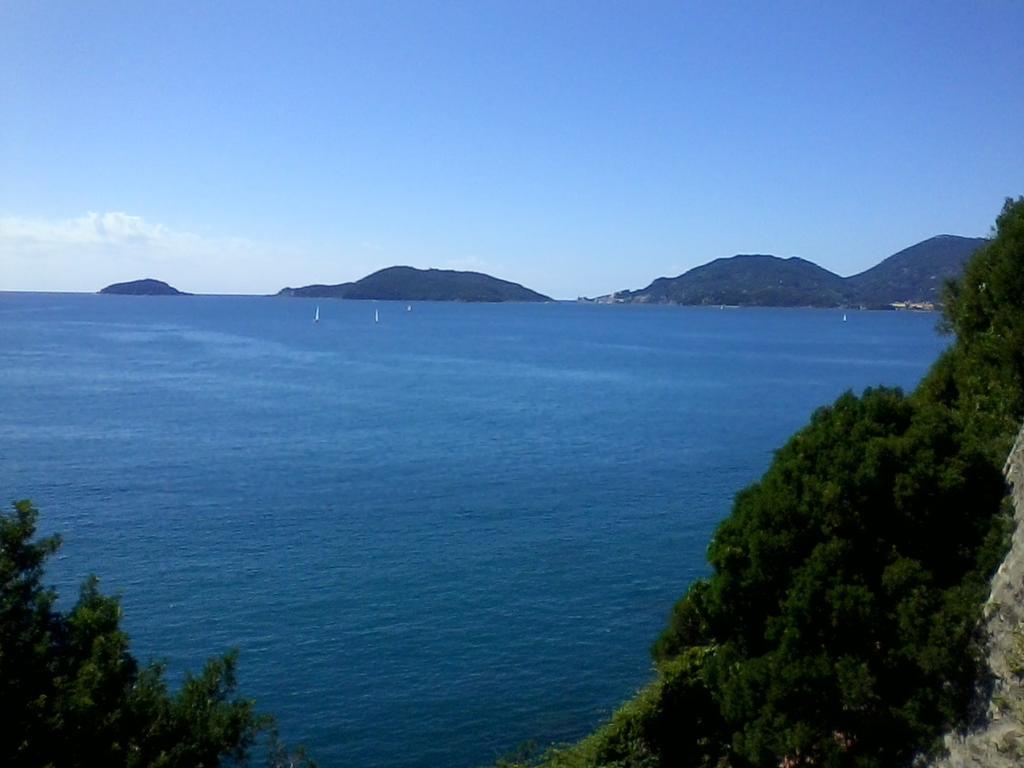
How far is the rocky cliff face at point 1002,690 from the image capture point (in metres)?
12.4

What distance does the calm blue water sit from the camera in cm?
2523

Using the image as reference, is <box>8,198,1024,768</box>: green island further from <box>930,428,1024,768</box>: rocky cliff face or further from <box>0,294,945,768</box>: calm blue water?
<box>0,294,945,768</box>: calm blue water

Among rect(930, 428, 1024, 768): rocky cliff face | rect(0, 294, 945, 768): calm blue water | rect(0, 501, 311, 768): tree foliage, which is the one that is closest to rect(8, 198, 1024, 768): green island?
rect(0, 501, 311, 768): tree foliage

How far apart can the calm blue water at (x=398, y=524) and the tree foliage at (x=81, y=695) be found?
9.70m

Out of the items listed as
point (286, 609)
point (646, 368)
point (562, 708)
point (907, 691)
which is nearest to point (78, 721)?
point (907, 691)

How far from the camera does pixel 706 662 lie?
57.9ft

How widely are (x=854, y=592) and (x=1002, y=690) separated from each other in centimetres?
250

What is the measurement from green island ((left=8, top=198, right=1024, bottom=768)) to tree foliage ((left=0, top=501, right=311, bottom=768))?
3 centimetres

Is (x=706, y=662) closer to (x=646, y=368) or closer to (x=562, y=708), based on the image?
(x=562, y=708)

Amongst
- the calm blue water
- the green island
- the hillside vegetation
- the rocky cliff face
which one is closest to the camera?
the green island

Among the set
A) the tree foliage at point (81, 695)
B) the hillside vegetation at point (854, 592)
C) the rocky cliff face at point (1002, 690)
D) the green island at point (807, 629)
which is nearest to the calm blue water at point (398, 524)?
the green island at point (807, 629)

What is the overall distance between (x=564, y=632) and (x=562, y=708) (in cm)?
436

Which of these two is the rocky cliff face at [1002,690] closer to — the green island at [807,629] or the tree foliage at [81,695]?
the green island at [807,629]

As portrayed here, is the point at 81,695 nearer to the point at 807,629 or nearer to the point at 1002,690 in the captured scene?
the point at 807,629
